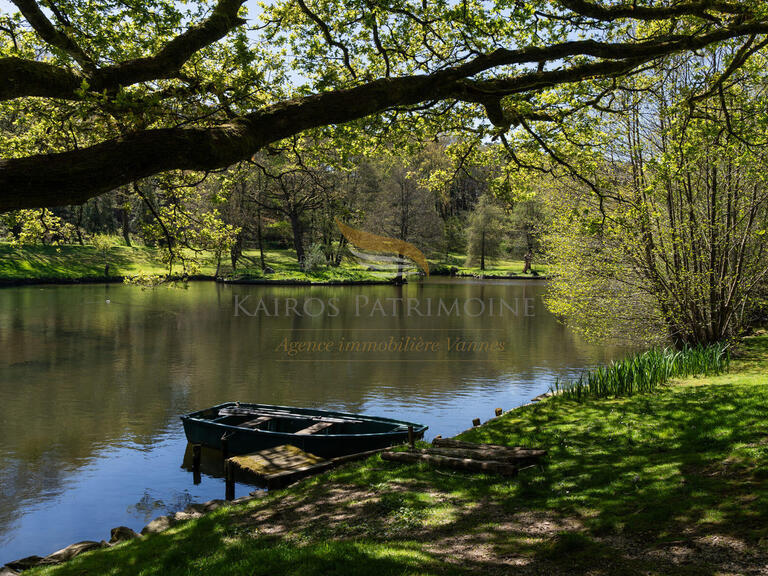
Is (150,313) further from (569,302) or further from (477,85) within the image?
(477,85)

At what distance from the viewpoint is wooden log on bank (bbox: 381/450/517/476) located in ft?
25.9

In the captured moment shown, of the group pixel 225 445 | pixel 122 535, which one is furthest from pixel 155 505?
pixel 122 535

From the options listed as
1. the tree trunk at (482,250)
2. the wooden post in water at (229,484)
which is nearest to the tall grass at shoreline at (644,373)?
the wooden post in water at (229,484)

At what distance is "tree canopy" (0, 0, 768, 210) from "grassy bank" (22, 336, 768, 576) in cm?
436

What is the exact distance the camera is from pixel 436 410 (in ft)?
54.1

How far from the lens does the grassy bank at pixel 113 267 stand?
178 feet

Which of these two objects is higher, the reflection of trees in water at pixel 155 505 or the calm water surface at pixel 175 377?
the calm water surface at pixel 175 377

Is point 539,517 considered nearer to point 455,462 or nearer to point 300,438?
point 455,462

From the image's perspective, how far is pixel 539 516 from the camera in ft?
20.7

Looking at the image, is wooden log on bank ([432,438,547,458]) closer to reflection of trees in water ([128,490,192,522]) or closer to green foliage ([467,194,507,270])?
reflection of trees in water ([128,490,192,522])

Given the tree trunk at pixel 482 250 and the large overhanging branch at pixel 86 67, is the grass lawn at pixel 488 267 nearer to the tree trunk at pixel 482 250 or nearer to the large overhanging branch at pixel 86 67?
the tree trunk at pixel 482 250

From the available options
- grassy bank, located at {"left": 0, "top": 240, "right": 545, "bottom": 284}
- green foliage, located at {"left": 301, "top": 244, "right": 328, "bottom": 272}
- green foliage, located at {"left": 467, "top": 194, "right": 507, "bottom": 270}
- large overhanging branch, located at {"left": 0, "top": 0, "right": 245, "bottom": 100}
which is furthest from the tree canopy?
green foliage, located at {"left": 467, "top": 194, "right": 507, "bottom": 270}

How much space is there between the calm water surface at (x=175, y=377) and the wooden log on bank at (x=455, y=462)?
4343 millimetres

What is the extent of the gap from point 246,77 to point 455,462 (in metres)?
7.94
